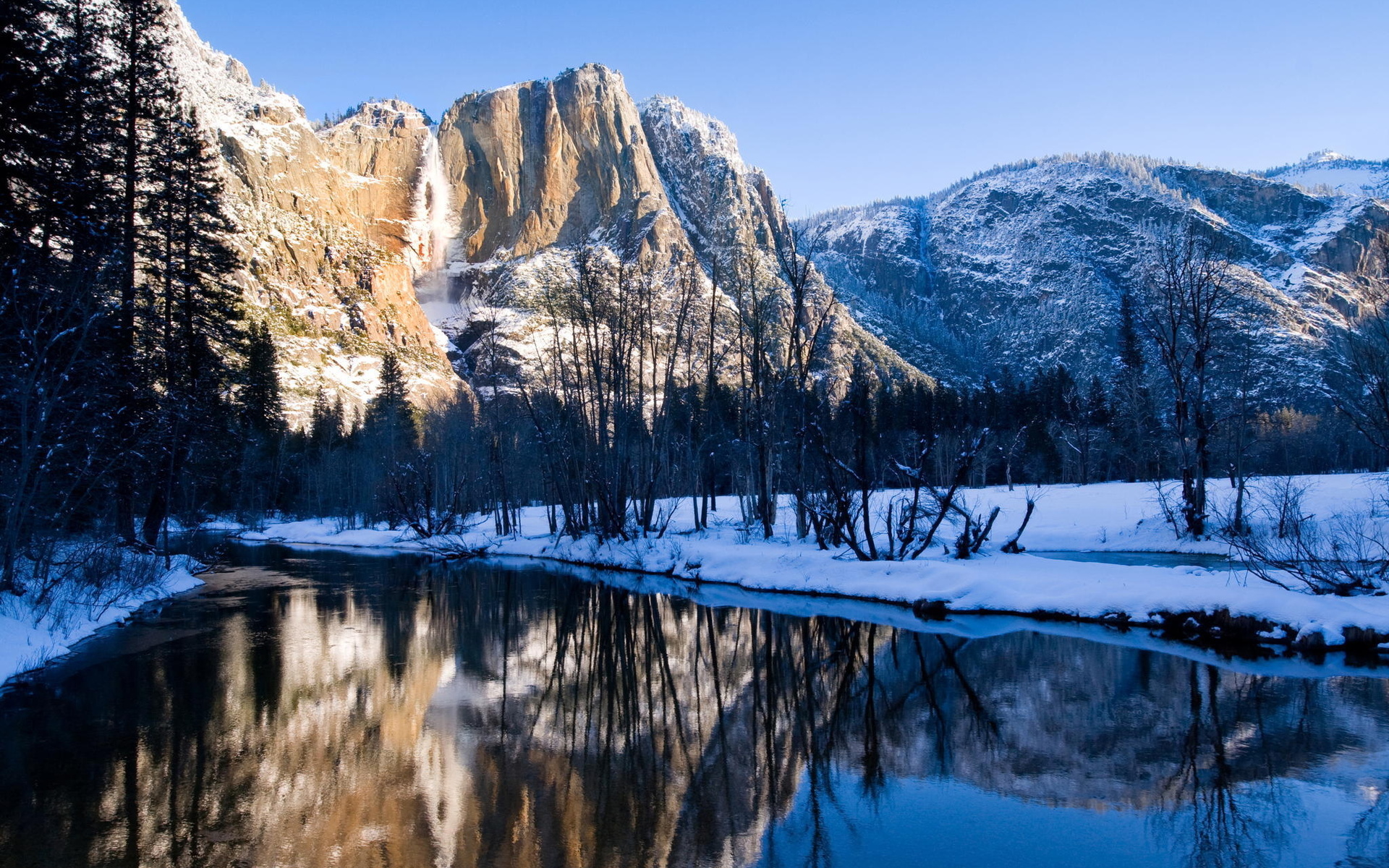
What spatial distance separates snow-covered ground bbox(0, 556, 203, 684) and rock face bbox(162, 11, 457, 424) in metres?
78.2

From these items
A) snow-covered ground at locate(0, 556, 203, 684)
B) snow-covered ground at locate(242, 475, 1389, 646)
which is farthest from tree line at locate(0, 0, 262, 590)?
snow-covered ground at locate(242, 475, 1389, 646)

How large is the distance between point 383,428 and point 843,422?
43021mm

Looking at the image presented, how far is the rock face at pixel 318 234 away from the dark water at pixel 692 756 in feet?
288

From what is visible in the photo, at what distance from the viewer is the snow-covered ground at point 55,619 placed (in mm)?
11266

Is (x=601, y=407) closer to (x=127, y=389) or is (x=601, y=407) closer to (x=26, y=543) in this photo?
(x=127, y=389)

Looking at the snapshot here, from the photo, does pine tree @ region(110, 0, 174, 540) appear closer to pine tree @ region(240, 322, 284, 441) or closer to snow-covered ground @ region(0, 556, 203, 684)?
snow-covered ground @ region(0, 556, 203, 684)

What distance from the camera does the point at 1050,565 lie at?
18.3 meters

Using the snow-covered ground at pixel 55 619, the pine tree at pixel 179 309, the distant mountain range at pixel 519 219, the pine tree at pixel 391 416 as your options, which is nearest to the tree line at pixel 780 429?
the pine tree at pixel 391 416

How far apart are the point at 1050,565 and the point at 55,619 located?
21.0 metres

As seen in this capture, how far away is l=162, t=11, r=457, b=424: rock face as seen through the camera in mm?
108125

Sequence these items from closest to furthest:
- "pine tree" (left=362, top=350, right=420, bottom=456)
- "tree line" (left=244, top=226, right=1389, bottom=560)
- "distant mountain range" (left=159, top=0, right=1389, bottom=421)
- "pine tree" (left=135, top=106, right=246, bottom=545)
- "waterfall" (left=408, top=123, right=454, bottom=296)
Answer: "pine tree" (left=135, top=106, right=246, bottom=545) < "tree line" (left=244, top=226, right=1389, bottom=560) < "pine tree" (left=362, top=350, right=420, bottom=456) < "distant mountain range" (left=159, top=0, right=1389, bottom=421) < "waterfall" (left=408, top=123, right=454, bottom=296)

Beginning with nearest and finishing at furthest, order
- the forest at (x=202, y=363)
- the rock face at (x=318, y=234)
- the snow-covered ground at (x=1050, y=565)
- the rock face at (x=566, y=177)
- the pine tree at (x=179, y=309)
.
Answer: the snow-covered ground at (x=1050, y=565), the forest at (x=202, y=363), the pine tree at (x=179, y=309), the rock face at (x=318, y=234), the rock face at (x=566, y=177)

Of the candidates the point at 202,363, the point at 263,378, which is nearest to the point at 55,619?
the point at 202,363

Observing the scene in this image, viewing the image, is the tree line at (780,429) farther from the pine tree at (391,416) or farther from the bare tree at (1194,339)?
the pine tree at (391,416)
